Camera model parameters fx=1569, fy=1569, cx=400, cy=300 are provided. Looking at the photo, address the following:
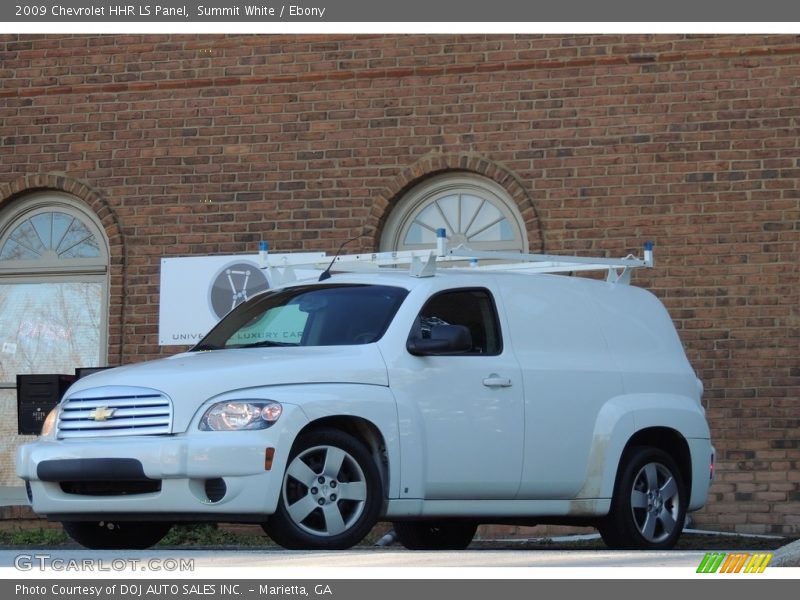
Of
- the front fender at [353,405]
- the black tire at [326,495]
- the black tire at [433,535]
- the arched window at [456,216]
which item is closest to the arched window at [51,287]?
the arched window at [456,216]

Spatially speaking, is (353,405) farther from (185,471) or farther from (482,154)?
(482,154)

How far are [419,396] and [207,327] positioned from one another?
649 cm

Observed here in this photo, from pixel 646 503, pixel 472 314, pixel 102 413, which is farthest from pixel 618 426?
pixel 102 413

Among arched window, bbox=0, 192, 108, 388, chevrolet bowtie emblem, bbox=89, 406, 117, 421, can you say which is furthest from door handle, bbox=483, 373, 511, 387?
arched window, bbox=0, 192, 108, 388

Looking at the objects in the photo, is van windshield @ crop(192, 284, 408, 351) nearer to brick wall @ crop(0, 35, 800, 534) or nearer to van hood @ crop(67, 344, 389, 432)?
van hood @ crop(67, 344, 389, 432)

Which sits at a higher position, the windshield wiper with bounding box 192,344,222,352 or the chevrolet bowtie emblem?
the windshield wiper with bounding box 192,344,222,352

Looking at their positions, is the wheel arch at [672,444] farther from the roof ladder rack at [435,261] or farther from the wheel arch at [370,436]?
the wheel arch at [370,436]

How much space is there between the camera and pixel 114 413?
8531 mm

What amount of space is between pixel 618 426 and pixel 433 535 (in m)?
1.95

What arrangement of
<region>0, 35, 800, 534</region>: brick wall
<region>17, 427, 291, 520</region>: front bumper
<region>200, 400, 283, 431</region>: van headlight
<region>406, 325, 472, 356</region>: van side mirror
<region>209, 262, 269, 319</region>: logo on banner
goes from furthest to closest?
<region>209, 262, 269, 319</region>: logo on banner → <region>0, 35, 800, 534</region>: brick wall → <region>406, 325, 472, 356</region>: van side mirror → <region>200, 400, 283, 431</region>: van headlight → <region>17, 427, 291, 520</region>: front bumper

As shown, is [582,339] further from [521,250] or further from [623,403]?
[521,250]

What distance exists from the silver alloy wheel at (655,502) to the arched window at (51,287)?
7037 millimetres

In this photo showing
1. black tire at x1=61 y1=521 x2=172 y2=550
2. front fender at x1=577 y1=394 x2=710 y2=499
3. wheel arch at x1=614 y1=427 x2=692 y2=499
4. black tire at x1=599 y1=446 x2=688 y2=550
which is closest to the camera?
black tire at x1=61 y1=521 x2=172 y2=550

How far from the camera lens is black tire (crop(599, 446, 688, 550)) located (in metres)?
9.91
